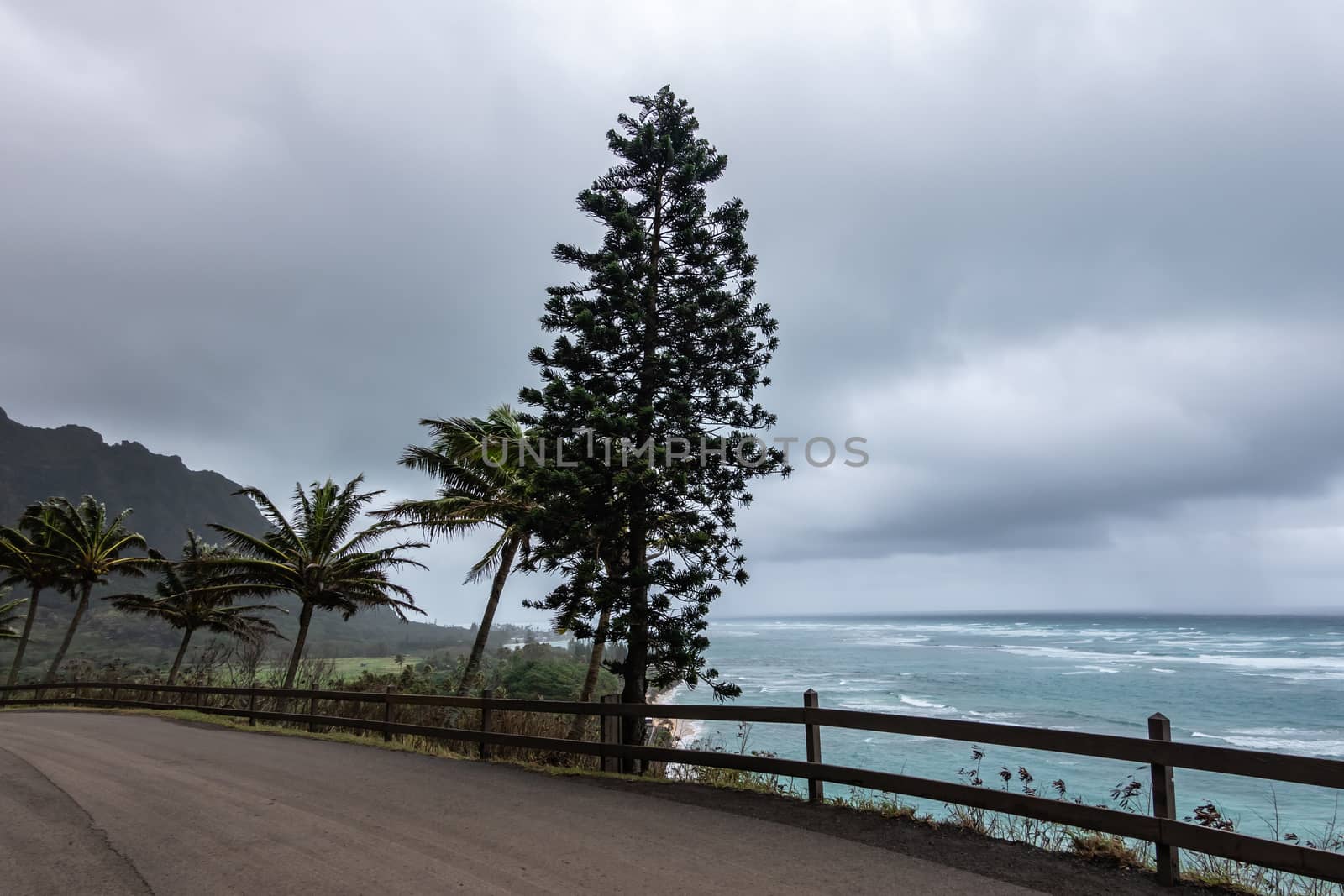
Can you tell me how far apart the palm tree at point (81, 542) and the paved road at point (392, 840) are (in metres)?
26.3

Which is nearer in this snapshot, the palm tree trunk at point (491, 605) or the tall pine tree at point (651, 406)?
the tall pine tree at point (651, 406)

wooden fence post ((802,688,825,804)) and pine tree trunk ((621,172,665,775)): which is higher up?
pine tree trunk ((621,172,665,775))

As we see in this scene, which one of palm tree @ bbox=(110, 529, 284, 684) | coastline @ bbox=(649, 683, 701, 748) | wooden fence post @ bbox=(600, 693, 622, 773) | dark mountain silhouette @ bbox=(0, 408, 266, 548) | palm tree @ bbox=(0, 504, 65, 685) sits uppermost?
dark mountain silhouette @ bbox=(0, 408, 266, 548)

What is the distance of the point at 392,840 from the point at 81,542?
109 feet

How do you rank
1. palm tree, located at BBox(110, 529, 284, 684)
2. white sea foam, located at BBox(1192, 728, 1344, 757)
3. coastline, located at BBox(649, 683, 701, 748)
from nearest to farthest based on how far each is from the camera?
palm tree, located at BBox(110, 529, 284, 684) → white sea foam, located at BBox(1192, 728, 1344, 757) → coastline, located at BBox(649, 683, 701, 748)

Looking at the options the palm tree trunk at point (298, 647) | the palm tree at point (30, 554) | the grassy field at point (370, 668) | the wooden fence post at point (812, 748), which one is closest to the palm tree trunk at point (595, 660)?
the wooden fence post at point (812, 748)

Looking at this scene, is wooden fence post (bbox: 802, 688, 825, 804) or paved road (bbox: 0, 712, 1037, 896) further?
wooden fence post (bbox: 802, 688, 825, 804)

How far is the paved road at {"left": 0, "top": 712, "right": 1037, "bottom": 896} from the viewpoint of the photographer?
4.86m

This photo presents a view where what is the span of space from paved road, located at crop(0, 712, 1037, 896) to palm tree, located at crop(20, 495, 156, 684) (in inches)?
1035

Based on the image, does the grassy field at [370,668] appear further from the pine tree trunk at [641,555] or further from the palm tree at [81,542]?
the pine tree trunk at [641,555]

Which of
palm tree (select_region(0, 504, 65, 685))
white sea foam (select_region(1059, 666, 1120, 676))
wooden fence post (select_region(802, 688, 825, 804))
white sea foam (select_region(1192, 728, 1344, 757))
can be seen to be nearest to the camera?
wooden fence post (select_region(802, 688, 825, 804))

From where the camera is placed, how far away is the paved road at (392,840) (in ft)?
16.0

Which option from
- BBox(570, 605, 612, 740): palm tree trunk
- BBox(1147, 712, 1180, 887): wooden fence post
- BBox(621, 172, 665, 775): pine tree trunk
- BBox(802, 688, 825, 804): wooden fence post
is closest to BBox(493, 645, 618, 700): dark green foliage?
BBox(570, 605, 612, 740): palm tree trunk

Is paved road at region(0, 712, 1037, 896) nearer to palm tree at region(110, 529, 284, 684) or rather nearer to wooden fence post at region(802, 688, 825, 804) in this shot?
wooden fence post at region(802, 688, 825, 804)
